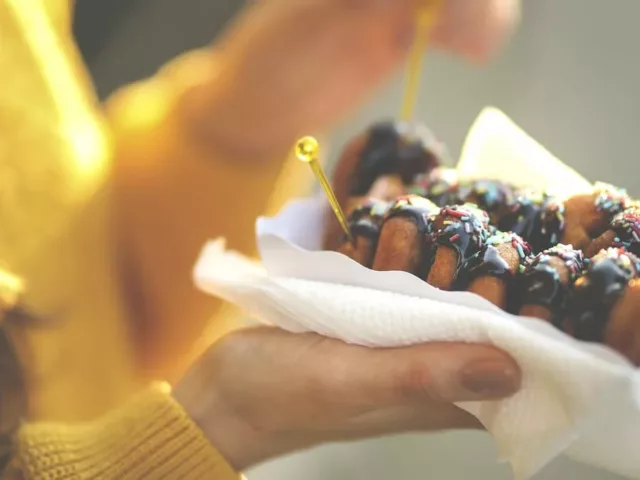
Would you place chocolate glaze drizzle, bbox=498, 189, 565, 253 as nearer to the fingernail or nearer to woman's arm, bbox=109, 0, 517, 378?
the fingernail

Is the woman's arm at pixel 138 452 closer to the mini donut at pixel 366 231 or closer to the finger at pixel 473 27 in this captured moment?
the mini donut at pixel 366 231

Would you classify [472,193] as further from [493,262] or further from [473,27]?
[473,27]

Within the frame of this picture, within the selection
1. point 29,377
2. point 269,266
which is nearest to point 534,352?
point 269,266

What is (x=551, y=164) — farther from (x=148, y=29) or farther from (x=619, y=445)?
(x=148, y=29)

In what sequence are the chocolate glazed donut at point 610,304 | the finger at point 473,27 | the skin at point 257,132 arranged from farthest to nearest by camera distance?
1. the finger at point 473,27
2. the skin at point 257,132
3. the chocolate glazed donut at point 610,304

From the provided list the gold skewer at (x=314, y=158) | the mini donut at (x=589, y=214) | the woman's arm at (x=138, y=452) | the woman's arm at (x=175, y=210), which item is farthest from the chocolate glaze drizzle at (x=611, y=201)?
the woman's arm at (x=175, y=210)

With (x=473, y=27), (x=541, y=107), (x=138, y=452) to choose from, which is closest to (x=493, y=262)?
(x=138, y=452)
